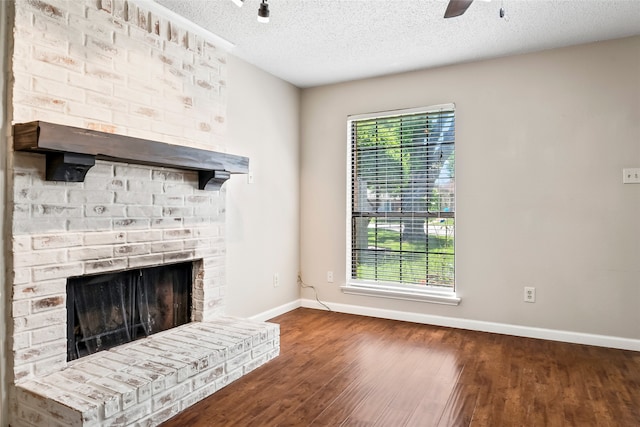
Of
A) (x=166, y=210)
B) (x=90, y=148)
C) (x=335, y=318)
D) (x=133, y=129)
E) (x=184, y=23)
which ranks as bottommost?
(x=335, y=318)

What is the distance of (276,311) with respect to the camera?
4027 millimetres

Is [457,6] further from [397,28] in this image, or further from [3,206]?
[3,206]

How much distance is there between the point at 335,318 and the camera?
400cm

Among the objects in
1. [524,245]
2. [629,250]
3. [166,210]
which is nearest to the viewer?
[166,210]

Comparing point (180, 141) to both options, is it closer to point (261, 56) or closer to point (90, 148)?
point (90, 148)

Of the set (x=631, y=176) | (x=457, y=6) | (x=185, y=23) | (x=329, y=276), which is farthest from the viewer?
(x=329, y=276)

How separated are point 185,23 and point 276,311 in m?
2.63

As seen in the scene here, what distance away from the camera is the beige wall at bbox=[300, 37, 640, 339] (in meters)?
3.10

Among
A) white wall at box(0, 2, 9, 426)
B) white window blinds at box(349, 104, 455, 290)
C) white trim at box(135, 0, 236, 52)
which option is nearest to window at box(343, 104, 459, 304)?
white window blinds at box(349, 104, 455, 290)

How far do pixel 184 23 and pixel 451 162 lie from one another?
248cm

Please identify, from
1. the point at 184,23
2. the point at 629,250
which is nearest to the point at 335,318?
the point at 629,250

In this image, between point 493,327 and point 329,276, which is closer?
point 493,327

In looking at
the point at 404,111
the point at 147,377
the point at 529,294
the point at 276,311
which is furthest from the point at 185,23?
the point at 529,294

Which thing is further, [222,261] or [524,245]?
[524,245]
